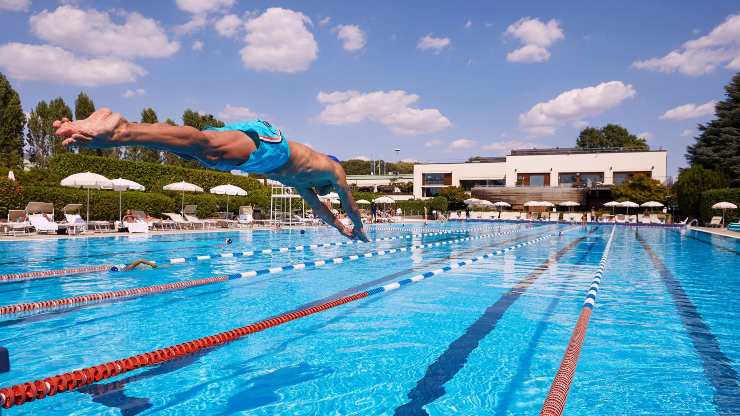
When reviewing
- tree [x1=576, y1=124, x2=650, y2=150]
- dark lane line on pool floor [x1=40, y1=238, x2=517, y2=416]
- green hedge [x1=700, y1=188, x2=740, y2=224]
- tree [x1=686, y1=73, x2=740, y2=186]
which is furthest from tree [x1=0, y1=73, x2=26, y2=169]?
tree [x1=576, y1=124, x2=650, y2=150]

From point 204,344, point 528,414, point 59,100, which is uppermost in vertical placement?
point 59,100

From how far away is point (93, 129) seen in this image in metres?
2.72

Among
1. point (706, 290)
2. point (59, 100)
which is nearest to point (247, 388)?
point (706, 290)

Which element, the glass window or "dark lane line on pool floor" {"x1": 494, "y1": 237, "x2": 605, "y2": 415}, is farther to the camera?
the glass window

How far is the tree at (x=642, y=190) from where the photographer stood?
39.9 meters

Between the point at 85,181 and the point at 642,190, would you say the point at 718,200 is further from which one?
the point at 85,181

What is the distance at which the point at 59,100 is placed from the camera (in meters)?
38.1

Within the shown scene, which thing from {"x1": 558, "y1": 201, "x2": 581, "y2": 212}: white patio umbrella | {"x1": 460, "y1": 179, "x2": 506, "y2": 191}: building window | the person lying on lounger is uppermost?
{"x1": 460, "y1": 179, "x2": 506, "y2": 191}: building window

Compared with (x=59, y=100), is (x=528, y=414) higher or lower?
lower

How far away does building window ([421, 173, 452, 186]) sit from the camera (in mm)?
55562

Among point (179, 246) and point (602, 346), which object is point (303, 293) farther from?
point (179, 246)

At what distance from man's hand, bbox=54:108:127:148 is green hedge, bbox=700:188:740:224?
109 ft

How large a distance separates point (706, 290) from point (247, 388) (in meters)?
7.81

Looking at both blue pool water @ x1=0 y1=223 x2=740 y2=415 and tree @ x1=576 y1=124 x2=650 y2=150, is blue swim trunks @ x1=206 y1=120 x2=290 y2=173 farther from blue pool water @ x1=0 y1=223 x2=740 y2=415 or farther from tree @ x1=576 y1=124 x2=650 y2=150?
tree @ x1=576 y1=124 x2=650 y2=150
